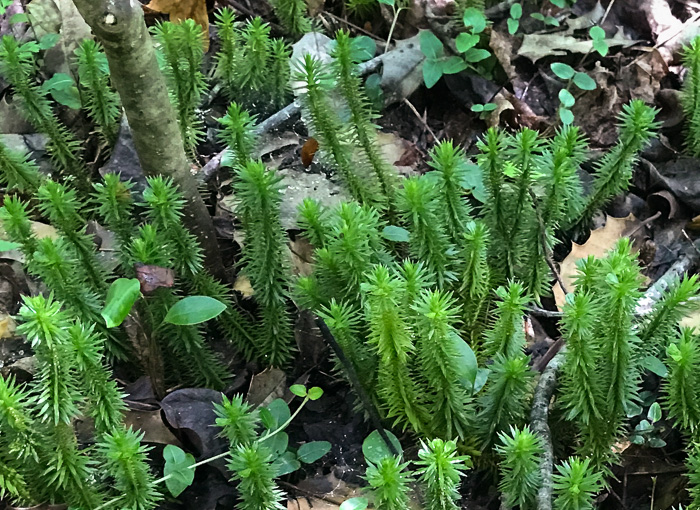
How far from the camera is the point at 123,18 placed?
1.56 m

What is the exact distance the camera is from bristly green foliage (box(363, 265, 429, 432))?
1.51 meters

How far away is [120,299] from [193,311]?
206 millimetres

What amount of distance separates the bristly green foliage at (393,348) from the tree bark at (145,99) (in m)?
0.67

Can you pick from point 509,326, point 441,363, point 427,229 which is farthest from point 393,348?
point 427,229

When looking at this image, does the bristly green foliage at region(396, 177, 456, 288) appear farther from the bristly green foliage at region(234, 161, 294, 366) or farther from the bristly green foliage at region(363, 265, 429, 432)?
the bristly green foliage at region(234, 161, 294, 366)

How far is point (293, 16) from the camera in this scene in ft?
9.14

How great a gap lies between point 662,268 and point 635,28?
4.63 feet

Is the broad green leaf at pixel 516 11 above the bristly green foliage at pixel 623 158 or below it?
above

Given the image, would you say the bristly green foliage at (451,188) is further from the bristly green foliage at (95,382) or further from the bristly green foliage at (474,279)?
the bristly green foliage at (95,382)

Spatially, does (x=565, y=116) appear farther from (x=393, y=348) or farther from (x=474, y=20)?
(x=393, y=348)

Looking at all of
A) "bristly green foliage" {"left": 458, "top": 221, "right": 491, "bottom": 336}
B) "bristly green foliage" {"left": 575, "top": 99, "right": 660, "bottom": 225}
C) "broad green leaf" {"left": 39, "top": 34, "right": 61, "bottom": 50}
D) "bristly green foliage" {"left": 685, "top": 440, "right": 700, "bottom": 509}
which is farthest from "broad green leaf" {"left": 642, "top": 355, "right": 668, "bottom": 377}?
"broad green leaf" {"left": 39, "top": 34, "right": 61, "bottom": 50}

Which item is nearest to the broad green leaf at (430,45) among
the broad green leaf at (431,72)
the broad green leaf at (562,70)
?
the broad green leaf at (431,72)

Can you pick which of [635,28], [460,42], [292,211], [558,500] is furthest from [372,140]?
[635,28]

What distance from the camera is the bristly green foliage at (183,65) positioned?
2.21 m
